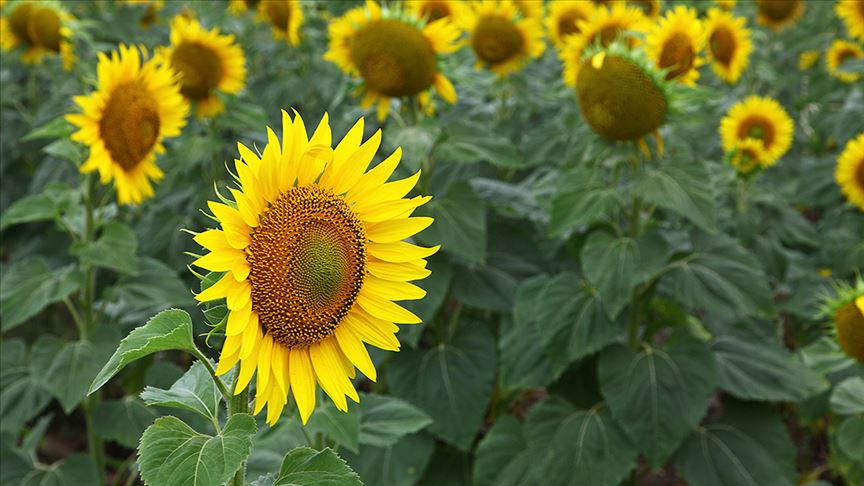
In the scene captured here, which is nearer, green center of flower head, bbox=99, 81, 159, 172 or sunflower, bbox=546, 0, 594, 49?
green center of flower head, bbox=99, 81, 159, 172

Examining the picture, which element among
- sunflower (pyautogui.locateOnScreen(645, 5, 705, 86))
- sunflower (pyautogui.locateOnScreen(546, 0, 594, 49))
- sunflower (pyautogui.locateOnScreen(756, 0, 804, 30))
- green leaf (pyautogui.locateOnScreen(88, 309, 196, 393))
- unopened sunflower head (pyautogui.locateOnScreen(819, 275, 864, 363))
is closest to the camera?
green leaf (pyautogui.locateOnScreen(88, 309, 196, 393))

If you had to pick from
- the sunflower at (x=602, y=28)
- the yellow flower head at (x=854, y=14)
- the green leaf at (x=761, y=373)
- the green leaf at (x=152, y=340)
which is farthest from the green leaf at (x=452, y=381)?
the yellow flower head at (x=854, y=14)

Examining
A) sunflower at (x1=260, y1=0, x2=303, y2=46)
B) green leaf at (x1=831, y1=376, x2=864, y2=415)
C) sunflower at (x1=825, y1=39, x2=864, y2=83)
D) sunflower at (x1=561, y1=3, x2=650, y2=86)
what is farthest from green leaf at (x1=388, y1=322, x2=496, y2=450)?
sunflower at (x1=825, y1=39, x2=864, y2=83)

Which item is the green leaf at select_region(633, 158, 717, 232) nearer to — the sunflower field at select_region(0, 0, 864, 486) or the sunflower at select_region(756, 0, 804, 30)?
the sunflower field at select_region(0, 0, 864, 486)

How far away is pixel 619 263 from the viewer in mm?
2504

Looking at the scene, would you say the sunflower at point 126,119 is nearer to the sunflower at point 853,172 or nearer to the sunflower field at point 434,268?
the sunflower field at point 434,268

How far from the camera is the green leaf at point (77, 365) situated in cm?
238

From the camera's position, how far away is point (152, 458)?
1.21m

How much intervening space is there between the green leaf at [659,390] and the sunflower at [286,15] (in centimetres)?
209

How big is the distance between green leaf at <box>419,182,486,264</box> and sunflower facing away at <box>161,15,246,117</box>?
3.09 feet

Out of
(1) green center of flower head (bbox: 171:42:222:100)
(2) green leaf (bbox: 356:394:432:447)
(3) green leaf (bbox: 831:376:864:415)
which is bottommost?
(3) green leaf (bbox: 831:376:864:415)

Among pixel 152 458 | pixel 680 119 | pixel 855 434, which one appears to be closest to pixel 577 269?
pixel 680 119

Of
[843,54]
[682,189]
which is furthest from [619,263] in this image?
[843,54]

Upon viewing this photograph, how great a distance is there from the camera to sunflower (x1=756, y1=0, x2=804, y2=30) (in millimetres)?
4621
